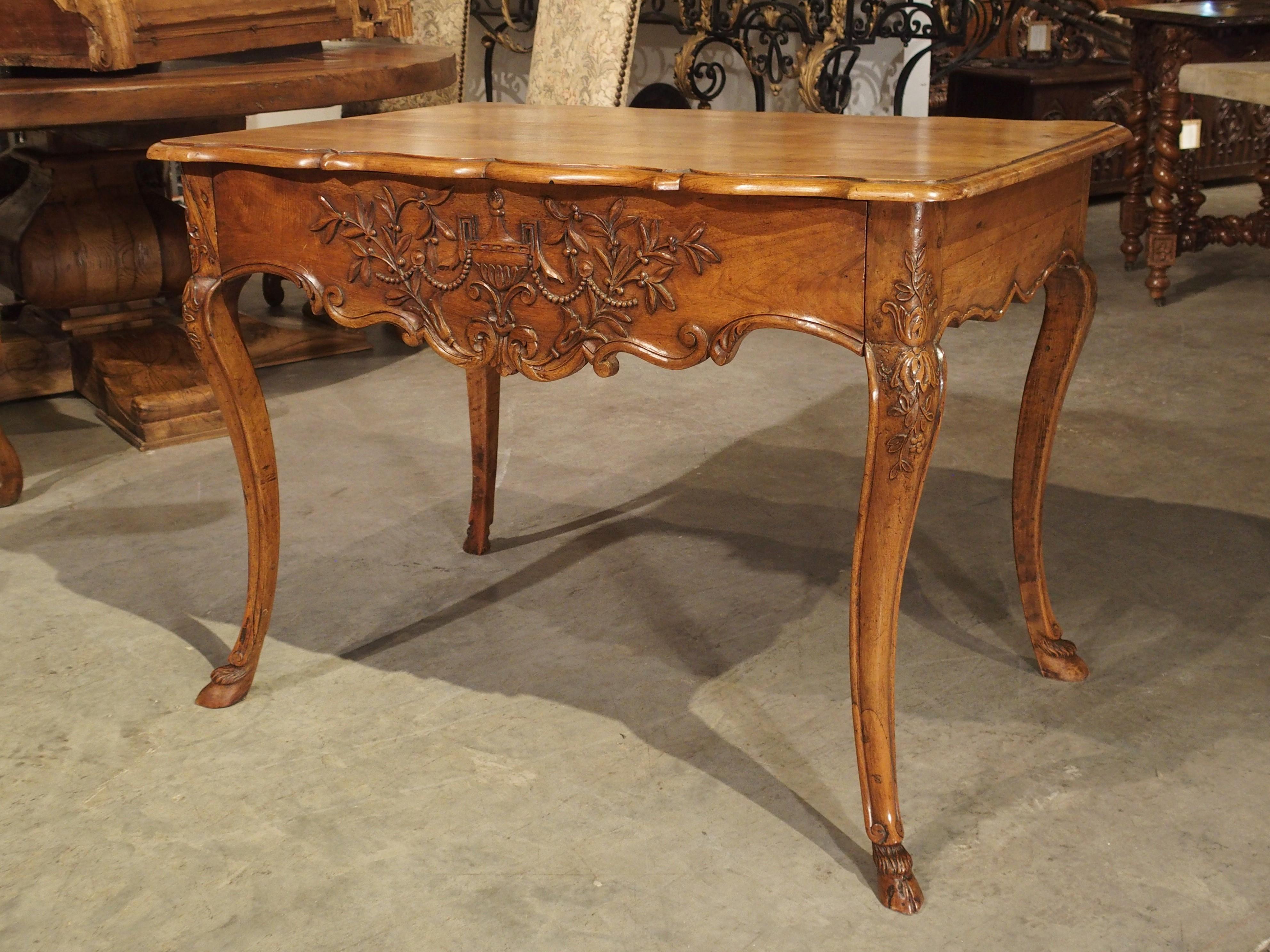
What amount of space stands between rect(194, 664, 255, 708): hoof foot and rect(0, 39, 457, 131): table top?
3.84 feet

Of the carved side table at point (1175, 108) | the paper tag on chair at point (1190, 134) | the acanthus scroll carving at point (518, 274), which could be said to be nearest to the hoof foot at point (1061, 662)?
the acanthus scroll carving at point (518, 274)

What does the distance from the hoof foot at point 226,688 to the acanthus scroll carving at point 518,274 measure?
0.57 m

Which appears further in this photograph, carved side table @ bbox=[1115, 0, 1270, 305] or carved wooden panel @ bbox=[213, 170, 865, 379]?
carved side table @ bbox=[1115, 0, 1270, 305]

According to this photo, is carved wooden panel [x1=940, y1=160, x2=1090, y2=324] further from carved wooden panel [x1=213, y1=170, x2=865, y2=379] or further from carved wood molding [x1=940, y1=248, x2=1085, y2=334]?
carved wooden panel [x1=213, y1=170, x2=865, y2=379]

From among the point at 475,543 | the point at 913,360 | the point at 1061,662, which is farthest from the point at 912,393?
the point at 475,543

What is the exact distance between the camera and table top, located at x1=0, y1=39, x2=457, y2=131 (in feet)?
7.99

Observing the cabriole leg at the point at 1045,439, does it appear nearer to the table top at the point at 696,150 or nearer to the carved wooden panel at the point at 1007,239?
the carved wooden panel at the point at 1007,239

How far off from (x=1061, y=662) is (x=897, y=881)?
594mm

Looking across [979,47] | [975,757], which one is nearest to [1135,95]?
[979,47]

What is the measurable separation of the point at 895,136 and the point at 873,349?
1.41 ft

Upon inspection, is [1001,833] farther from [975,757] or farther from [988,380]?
[988,380]

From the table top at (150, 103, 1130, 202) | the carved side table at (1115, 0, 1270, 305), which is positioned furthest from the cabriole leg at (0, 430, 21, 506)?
the carved side table at (1115, 0, 1270, 305)

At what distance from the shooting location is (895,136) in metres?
1.64

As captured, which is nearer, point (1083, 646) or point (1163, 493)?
point (1083, 646)
